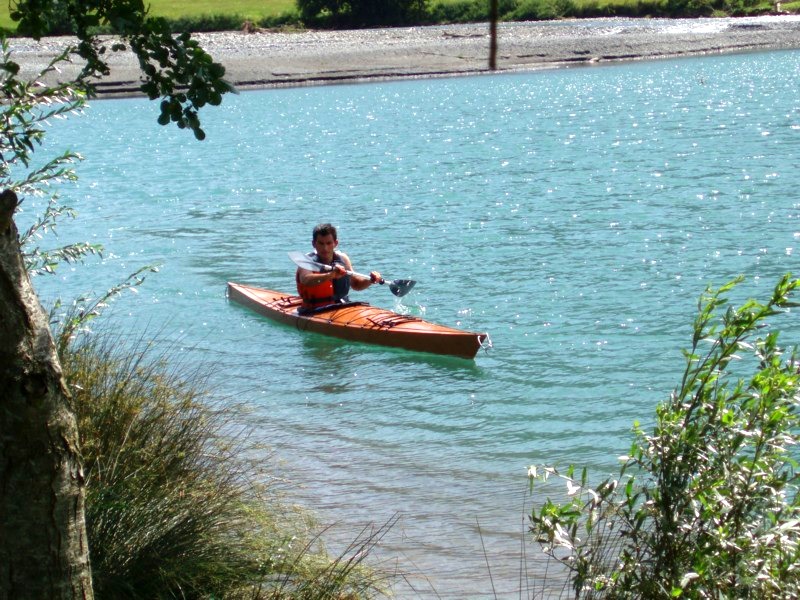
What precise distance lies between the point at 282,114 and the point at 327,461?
29.6 m

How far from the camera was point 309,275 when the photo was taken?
10195 millimetres

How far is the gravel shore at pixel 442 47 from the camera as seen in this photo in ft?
141

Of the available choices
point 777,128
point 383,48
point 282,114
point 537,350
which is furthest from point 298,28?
point 537,350

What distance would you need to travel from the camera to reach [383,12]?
48406 mm

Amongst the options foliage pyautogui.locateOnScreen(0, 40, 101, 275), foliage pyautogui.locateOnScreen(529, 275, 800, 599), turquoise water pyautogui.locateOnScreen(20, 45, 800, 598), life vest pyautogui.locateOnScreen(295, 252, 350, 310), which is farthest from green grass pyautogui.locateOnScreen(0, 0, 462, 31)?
foliage pyautogui.locateOnScreen(529, 275, 800, 599)

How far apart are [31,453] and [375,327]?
23.4 feet

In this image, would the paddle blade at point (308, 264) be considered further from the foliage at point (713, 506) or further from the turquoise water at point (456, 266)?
the foliage at point (713, 506)

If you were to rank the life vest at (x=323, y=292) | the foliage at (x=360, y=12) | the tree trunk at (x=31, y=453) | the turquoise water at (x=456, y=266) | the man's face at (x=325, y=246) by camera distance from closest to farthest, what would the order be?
1. the tree trunk at (x=31, y=453)
2. the turquoise water at (x=456, y=266)
3. the man's face at (x=325, y=246)
4. the life vest at (x=323, y=292)
5. the foliage at (x=360, y=12)

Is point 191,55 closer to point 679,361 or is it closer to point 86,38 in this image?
point 86,38

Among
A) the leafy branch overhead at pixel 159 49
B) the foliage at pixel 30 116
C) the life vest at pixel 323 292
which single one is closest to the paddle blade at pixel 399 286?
the life vest at pixel 323 292

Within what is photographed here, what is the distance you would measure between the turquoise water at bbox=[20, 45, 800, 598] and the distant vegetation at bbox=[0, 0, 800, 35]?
15509mm

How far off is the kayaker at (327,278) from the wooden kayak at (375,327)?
0.16 m

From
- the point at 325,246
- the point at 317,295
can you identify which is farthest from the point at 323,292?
the point at 325,246

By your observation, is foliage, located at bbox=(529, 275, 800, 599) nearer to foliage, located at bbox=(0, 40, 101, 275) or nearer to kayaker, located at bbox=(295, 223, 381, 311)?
foliage, located at bbox=(0, 40, 101, 275)
